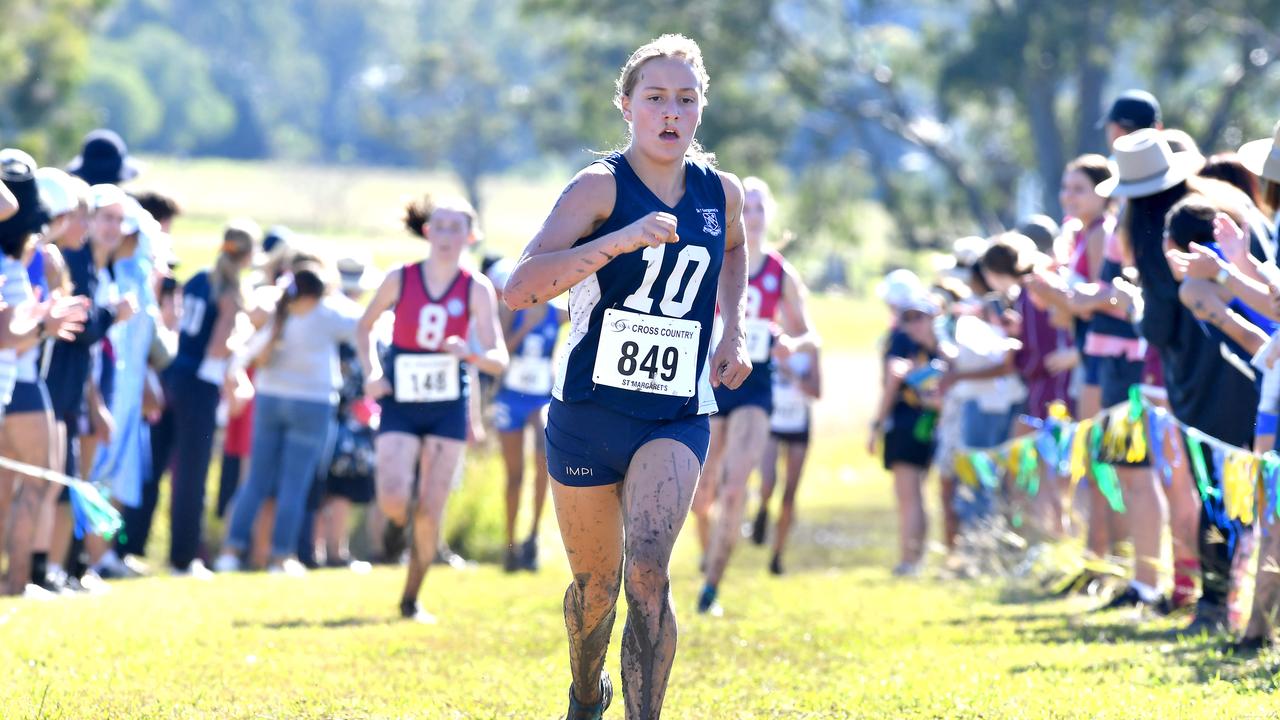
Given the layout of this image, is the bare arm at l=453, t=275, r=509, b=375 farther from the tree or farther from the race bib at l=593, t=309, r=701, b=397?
the tree

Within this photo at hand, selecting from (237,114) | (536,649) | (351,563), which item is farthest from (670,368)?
(237,114)

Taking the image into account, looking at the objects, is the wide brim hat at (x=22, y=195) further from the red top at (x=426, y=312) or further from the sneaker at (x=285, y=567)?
the sneaker at (x=285, y=567)

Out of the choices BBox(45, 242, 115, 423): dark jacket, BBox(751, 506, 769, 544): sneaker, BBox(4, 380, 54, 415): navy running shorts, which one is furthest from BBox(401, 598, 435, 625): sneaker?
BBox(751, 506, 769, 544): sneaker

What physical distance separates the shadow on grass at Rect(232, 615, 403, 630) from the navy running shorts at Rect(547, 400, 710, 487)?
360cm

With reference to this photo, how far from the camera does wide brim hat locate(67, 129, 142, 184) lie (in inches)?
462

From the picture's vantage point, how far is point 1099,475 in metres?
9.61

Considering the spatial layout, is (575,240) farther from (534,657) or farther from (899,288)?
(899,288)

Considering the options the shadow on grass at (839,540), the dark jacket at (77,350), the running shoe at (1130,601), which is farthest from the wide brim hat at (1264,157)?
the shadow on grass at (839,540)

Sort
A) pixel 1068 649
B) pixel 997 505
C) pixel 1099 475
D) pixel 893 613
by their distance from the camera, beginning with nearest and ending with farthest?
pixel 1068 649, pixel 1099 475, pixel 893 613, pixel 997 505

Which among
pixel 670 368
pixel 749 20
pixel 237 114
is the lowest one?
pixel 670 368

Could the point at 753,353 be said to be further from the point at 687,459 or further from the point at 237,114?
the point at 237,114

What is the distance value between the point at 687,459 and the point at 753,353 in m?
4.84

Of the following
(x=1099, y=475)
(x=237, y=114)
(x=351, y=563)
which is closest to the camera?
(x=1099, y=475)

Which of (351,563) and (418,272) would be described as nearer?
(418,272)
